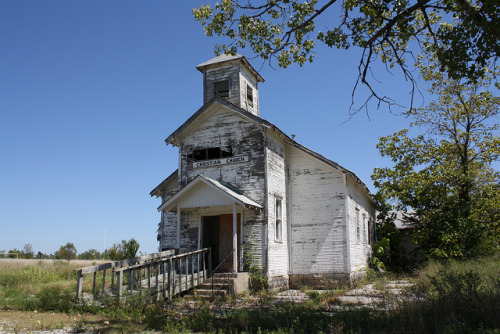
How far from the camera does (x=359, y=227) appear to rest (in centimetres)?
1906

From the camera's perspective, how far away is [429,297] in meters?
8.04

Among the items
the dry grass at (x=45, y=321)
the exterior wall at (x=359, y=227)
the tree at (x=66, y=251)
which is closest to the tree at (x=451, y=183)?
the exterior wall at (x=359, y=227)

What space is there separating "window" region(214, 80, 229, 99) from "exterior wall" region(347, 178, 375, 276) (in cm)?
671

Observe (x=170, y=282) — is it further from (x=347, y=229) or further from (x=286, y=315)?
(x=347, y=229)

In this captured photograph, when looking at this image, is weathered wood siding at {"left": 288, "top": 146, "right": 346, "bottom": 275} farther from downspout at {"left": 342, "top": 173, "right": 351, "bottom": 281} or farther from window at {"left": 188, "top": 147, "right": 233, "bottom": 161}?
window at {"left": 188, "top": 147, "right": 233, "bottom": 161}

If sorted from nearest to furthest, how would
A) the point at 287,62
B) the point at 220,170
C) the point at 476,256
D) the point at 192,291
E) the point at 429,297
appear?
the point at 429,297 < the point at 287,62 < the point at 192,291 < the point at 220,170 < the point at 476,256

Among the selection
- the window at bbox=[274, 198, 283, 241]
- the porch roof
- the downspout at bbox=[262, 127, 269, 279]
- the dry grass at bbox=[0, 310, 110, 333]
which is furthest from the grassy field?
the window at bbox=[274, 198, 283, 241]

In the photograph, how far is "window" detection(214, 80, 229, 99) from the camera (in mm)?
17844

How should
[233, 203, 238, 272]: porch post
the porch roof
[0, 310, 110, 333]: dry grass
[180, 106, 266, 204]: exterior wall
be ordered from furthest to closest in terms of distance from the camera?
[180, 106, 266, 204]: exterior wall < the porch roof < [233, 203, 238, 272]: porch post < [0, 310, 110, 333]: dry grass

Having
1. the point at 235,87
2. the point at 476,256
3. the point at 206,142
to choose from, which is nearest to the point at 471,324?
the point at 206,142

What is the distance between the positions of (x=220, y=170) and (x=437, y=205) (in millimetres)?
13054

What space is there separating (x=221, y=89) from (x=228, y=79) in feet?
1.82

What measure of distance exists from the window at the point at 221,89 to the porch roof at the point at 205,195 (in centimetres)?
479

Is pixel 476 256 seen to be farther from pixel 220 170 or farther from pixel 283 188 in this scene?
pixel 220 170
